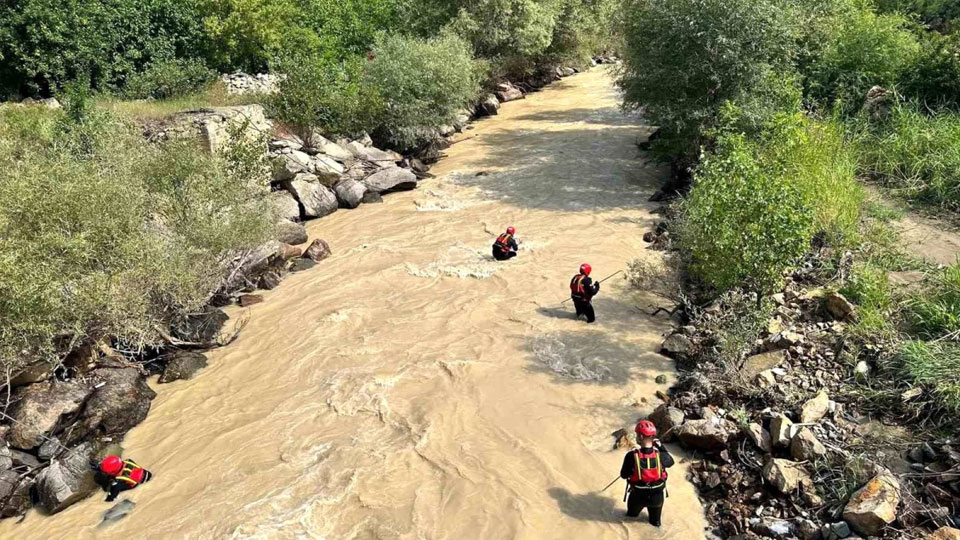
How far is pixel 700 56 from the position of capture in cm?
1756

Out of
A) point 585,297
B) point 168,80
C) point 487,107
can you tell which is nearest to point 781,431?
point 585,297

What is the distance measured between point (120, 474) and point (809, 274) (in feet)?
39.0

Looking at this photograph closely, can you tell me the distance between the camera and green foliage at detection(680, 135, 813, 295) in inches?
399

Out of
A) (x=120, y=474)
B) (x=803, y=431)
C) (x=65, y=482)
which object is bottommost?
(x=65, y=482)

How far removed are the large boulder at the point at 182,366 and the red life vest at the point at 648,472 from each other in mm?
8759

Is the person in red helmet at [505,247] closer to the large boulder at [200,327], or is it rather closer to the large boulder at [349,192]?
the large boulder at [200,327]

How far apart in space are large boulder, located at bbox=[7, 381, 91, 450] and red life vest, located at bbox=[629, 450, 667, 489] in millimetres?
9248

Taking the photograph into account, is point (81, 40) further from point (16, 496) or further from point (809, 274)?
point (809, 274)

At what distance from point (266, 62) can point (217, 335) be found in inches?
723

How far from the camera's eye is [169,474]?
9.27 metres

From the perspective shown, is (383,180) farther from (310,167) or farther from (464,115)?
(464,115)

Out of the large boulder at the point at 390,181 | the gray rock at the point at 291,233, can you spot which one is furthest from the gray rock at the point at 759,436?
the large boulder at the point at 390,181

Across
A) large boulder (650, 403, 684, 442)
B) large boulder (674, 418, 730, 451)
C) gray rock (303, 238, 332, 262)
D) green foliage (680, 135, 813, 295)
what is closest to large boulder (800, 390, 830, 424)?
large boulder (674, 418, 730, 451)

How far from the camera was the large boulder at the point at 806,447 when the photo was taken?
7520 mm
